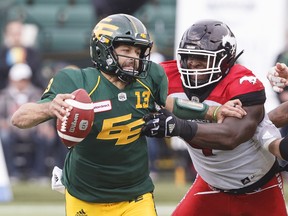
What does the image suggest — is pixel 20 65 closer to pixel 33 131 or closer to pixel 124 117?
pixel 33 131

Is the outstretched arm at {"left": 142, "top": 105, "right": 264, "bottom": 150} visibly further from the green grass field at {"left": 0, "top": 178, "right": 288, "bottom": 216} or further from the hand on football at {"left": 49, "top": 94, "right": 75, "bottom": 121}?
the green grass field at {"left": 0, "top": 178, "right": 288, "bottom": 216}

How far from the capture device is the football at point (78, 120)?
188 inches

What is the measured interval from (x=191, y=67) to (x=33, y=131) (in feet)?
20.1

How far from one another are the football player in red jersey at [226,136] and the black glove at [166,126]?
0.13 m

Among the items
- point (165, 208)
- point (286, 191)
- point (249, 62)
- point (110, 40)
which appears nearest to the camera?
point (110, 40)

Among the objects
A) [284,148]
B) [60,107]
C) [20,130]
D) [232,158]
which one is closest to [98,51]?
[60,107]

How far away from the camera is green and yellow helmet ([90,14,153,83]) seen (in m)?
5.20

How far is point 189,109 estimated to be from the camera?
216 inches

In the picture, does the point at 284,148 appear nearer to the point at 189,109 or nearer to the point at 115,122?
the point at 189,109

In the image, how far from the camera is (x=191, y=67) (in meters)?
5.50

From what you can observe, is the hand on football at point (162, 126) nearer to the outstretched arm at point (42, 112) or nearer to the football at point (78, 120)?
the football at point (78, 120)

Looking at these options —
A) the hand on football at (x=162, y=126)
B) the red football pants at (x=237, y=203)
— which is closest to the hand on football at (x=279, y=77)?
the red football pants at (x=237, y=203)

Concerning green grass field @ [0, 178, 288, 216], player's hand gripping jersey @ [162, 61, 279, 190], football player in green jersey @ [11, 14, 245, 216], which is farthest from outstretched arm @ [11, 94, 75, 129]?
green grass field @ [0, 178, 288, 216]

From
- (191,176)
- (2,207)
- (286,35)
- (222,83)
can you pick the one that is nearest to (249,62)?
(286,35)
